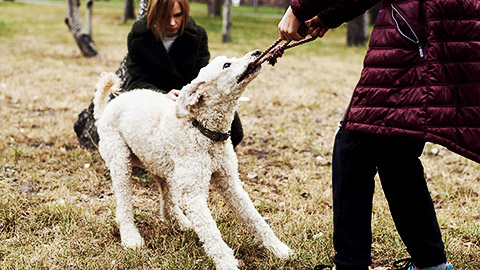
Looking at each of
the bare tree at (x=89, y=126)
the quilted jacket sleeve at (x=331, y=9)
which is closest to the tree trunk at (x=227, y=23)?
the bare tree at (x=89, y=126)

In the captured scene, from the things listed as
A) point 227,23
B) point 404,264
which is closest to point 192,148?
point 404,264

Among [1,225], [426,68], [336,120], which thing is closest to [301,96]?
[336,120]

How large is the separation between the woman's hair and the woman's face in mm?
19

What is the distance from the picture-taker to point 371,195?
2025 mm

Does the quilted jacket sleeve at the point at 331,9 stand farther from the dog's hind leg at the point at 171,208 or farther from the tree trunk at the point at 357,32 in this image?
the tree trunk at the point at 357,32

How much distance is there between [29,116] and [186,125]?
4.07 meters

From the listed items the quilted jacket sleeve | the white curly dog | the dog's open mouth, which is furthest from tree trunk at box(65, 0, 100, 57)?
the quilted jacket sleeve

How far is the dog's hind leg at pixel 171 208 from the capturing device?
3213mm

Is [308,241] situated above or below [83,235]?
above

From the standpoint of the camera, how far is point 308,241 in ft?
9.50

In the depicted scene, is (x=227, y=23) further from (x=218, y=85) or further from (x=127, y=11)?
(x=218, y=85)

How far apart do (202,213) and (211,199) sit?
106cm

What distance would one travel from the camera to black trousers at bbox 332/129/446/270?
1.93m

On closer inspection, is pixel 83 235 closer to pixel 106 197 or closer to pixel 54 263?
pixel 54 263
